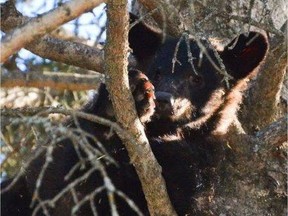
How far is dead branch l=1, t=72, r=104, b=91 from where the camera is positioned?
602 cm

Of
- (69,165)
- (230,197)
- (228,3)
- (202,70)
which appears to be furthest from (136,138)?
(228,3)

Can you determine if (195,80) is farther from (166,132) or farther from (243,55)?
(166,132)

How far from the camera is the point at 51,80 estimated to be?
248 inches

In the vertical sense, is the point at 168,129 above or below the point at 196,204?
above

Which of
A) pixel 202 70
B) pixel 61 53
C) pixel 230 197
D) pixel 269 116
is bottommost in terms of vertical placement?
pixel 230 197

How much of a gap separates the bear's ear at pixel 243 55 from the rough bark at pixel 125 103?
1.78m

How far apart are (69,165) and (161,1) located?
6.01 feet

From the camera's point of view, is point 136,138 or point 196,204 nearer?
point 136,138

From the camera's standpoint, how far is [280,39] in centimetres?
506

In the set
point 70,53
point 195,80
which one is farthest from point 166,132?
point 70,53

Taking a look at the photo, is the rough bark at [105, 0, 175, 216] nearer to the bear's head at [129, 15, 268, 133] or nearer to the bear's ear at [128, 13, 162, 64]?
the bear's head at [129, 15, 268, 133]

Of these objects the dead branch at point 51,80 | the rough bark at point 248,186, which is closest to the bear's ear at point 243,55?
the rough bark at point 248,186

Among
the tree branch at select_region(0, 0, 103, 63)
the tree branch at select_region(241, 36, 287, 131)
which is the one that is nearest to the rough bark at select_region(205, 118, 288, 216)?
the tree branch at select_region(241, 36, 287, 131)

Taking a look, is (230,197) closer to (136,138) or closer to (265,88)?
(265,88)
